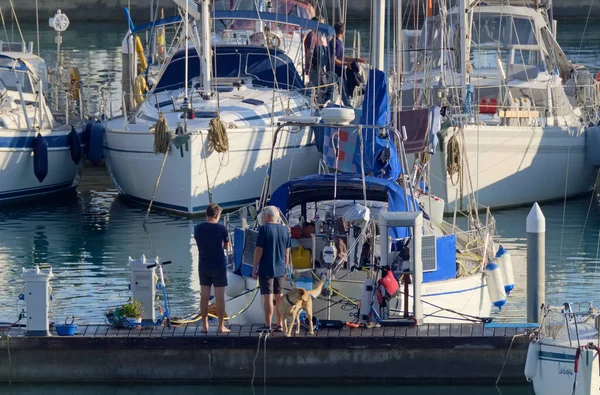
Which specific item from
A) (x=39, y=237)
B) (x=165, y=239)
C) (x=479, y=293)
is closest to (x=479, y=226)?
(x=479, y=293)

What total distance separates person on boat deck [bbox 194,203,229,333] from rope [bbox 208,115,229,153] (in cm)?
879

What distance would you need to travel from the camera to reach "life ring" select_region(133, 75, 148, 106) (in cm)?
2755

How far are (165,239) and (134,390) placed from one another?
319 inches

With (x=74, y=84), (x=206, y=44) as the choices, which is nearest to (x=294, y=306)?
(x=206, y=44)

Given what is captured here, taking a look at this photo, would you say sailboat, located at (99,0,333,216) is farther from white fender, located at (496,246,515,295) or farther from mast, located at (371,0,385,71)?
white fender, located at (496,246,515,295)

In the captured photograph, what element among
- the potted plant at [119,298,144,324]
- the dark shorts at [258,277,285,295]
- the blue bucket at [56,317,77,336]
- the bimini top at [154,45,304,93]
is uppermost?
the bimini top at [154,45,304,93]

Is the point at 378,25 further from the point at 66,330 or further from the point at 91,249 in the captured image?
the point at 91,249

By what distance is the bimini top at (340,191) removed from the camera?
16016 mm

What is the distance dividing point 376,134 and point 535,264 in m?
3.35

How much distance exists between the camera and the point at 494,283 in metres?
16.5

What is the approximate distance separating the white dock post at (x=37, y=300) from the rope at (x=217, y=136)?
913cm

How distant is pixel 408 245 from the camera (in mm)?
14867

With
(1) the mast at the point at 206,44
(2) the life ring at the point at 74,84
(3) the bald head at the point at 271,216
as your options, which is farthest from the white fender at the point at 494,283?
(2) the life ring at the point at 74,84

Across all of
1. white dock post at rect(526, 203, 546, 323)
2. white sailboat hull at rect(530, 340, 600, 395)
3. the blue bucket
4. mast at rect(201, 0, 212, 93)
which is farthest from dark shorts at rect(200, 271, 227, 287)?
mast at rect(201, 0, 212, 93)
